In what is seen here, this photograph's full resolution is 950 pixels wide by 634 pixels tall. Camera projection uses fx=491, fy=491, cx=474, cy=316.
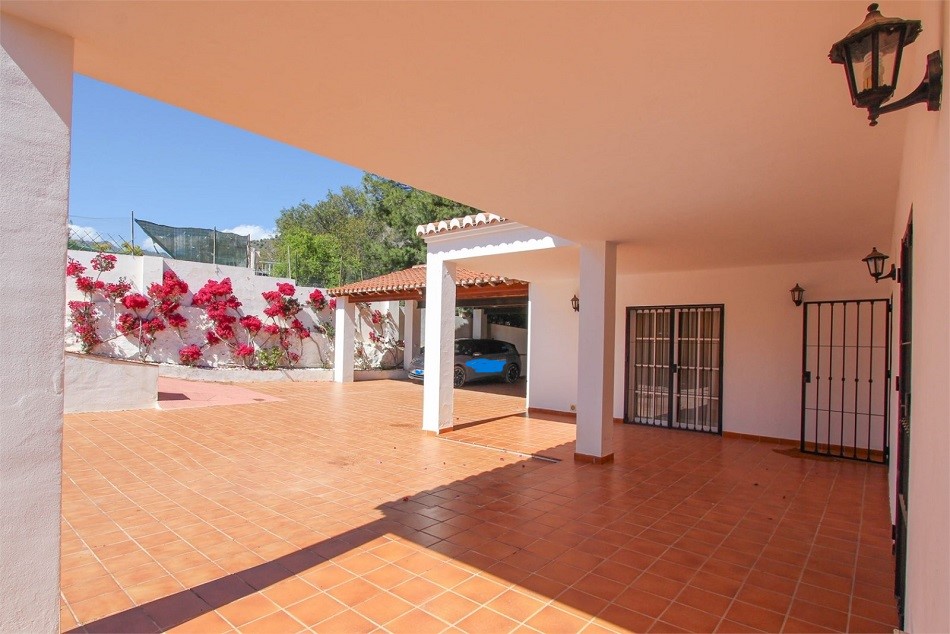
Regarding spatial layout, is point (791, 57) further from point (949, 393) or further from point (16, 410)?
point (16, 410)

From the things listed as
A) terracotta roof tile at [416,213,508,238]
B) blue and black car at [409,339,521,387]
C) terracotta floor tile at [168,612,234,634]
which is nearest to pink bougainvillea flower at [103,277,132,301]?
blue and black car at [409,339,521,387]

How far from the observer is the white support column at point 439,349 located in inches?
319

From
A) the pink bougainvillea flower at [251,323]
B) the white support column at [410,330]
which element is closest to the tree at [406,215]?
the white support column at [410,330]

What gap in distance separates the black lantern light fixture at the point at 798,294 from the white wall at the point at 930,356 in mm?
5899

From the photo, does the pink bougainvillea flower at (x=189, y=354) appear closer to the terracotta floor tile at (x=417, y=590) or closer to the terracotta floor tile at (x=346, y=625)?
the terracotta floor tile at (x=417, y=590)

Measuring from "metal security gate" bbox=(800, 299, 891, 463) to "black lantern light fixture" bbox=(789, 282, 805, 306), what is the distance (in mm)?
172

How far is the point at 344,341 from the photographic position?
1537 cm

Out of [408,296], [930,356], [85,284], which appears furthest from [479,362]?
[930,356]

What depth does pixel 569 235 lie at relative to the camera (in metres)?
6.16

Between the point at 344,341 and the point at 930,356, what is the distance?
14.8 m

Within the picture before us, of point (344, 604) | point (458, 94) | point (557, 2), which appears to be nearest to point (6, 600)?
point (344, 604)

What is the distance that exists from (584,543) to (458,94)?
340 cm

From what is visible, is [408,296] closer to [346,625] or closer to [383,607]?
[383,607]

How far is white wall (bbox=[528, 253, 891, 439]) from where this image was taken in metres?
7.63
